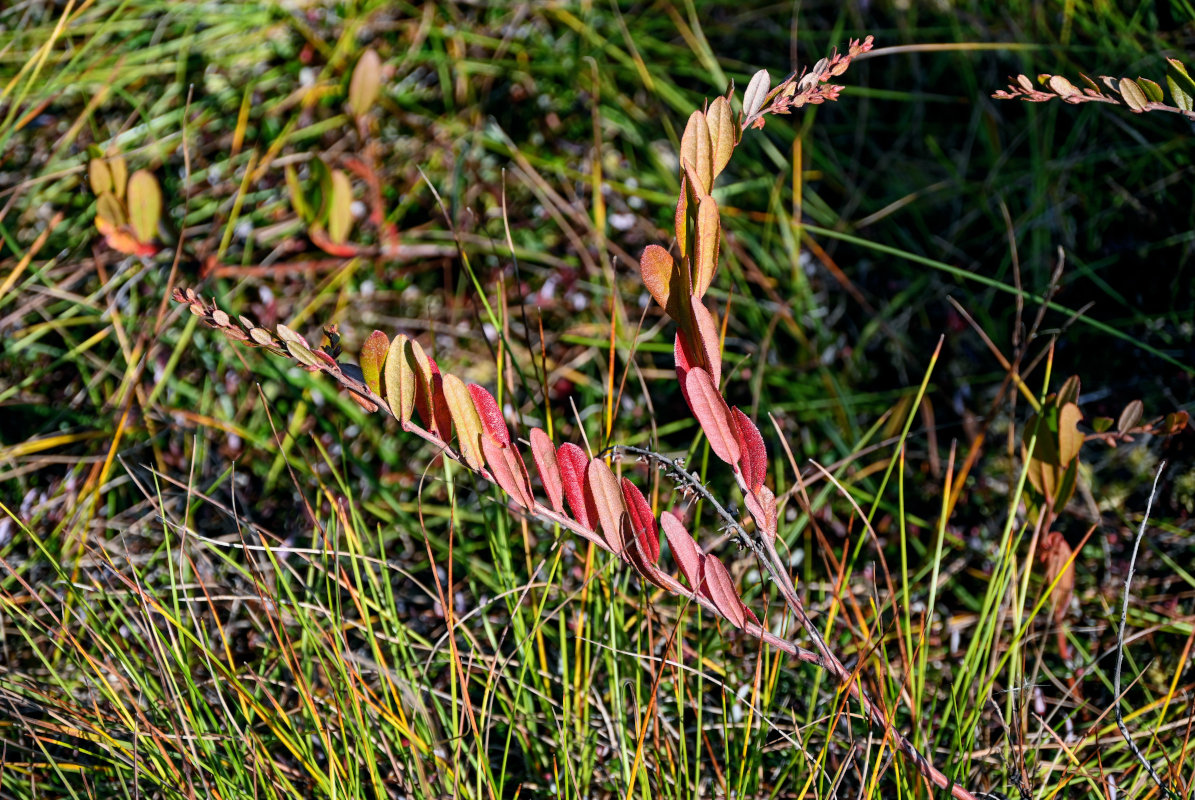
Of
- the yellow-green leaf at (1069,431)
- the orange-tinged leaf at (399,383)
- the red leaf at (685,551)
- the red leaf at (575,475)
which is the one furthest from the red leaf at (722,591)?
the yellow-green leaf at (1069,431)

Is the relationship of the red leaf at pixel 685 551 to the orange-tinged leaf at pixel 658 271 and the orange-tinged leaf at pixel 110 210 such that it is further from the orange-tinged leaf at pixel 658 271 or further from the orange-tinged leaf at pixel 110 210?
the orange-tinged leaf at pixel 110 210

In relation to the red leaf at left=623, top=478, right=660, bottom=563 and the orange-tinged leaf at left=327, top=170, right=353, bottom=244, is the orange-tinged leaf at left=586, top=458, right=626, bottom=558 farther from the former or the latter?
the orange-tinged leaf at left=327, top=170, right=353, bottom=244

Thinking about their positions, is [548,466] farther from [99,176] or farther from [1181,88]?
[99,176]

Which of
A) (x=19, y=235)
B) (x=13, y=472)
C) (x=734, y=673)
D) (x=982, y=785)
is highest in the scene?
(x=19, y=235)

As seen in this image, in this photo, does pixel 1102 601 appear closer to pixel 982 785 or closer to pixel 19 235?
pixel 982 785

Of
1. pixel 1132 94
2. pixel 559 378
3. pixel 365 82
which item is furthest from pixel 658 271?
pixel 365 82

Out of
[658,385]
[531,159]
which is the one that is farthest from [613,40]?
[658,385]

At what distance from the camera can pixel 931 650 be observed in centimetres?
140

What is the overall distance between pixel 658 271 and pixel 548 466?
0.74 ft

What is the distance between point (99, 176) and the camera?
1570mm

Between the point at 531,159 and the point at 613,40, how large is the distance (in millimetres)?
347

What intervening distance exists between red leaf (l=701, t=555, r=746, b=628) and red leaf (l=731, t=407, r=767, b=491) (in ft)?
0.28

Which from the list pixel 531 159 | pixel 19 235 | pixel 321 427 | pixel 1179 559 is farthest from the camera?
pixel 531 159

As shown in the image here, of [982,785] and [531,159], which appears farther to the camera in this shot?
[531,159]
